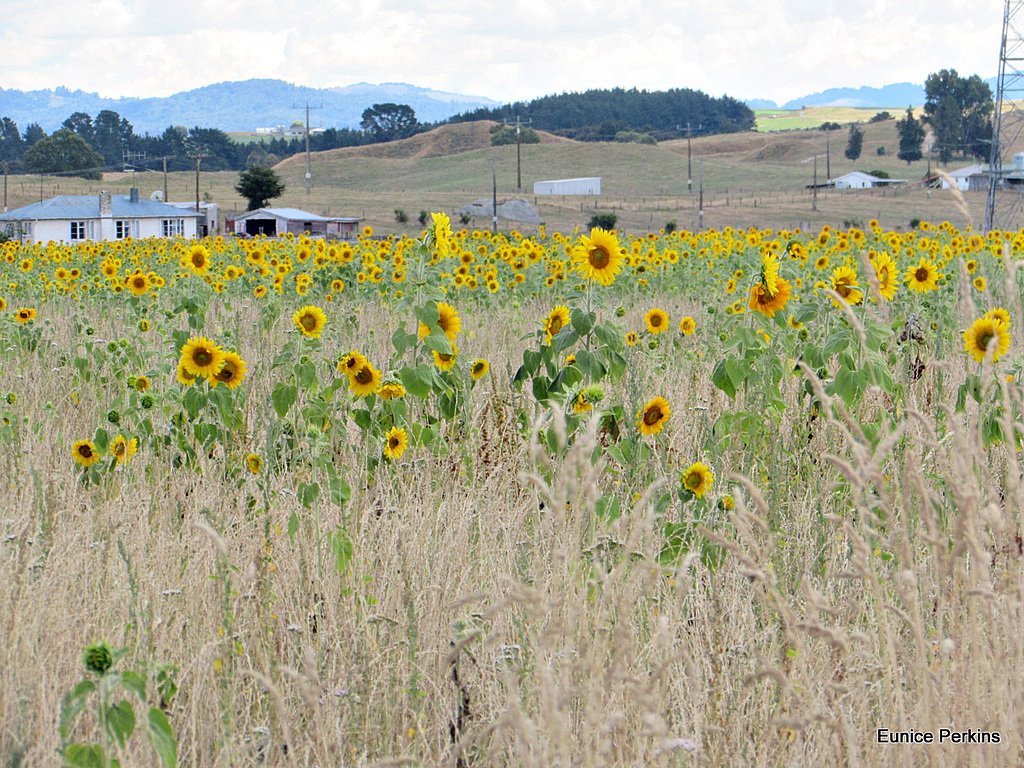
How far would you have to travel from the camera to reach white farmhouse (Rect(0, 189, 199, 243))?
185 ft

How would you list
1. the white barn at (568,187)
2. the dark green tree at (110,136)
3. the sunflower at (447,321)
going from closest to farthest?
the sunflower at (447,321)
the white barn at (568,187)
the dark green tree at (110,136)

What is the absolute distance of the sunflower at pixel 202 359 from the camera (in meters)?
4.28

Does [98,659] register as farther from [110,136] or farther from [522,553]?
[110,136]

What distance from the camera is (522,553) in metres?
3.07

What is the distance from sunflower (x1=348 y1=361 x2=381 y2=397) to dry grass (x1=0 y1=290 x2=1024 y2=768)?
12.5 inches

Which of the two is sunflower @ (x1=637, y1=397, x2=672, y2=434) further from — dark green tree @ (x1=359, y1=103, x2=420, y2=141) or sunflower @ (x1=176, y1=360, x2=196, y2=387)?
dark green tree @ (x1=359, y1=103, x2=420, y2=141)

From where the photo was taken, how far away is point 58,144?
111 metres

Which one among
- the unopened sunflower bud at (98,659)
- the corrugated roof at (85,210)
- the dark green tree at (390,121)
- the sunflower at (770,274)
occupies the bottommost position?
the unopened sunflower bud at (98,659)

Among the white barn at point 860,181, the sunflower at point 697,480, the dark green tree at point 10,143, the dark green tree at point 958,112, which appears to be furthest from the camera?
the dark green tree at point 10,143

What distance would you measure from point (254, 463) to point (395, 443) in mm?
542

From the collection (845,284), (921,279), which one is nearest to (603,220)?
(921,279)

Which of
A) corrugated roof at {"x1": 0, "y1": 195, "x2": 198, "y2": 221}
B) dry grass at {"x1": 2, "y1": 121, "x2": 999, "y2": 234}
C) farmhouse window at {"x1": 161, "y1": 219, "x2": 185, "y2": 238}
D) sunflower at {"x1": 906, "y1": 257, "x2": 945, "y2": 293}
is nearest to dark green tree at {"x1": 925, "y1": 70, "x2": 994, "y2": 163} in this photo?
dry grass at {"x1": 2, "y1": 121, "x2": 999, "y2": 234}

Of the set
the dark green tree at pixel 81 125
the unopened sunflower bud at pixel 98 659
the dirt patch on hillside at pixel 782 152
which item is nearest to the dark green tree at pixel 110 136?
the dark green tree at pixel 81 125

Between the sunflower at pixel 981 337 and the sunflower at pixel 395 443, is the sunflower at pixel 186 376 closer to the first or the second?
the sunflower at pixel 395 443
